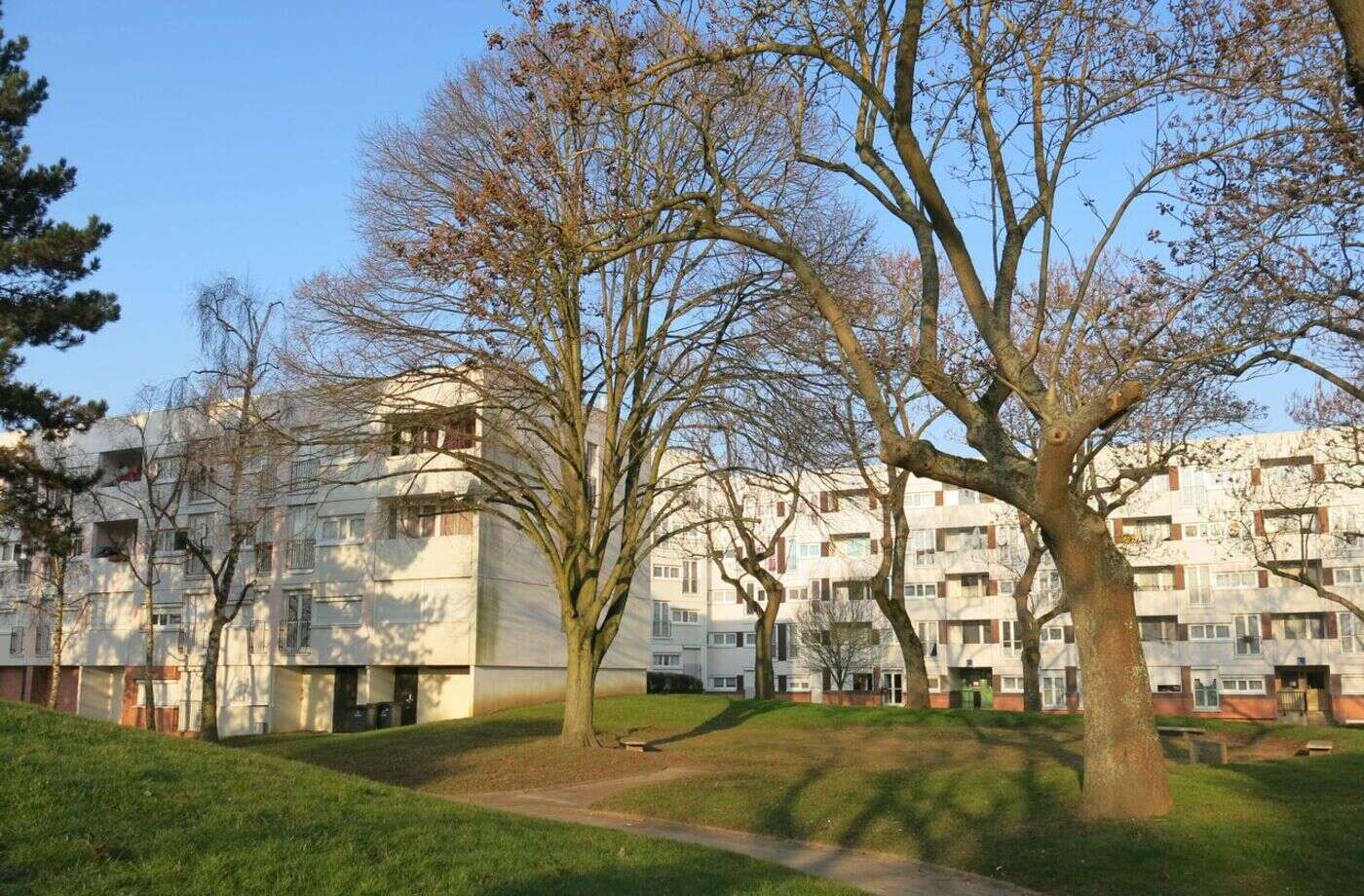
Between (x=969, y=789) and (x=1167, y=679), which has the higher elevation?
(x=969, y=789)

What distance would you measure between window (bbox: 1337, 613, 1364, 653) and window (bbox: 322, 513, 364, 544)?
47.2 metres

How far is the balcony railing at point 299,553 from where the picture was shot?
43719mm

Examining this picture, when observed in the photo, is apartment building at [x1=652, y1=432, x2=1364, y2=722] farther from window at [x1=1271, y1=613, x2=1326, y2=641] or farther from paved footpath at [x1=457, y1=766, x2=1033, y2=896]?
paved footpath at [x1=457, y1=766, x2=1033, y2=896]

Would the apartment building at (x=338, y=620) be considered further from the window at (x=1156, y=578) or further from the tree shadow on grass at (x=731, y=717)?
the window at (x=1156, y=578)

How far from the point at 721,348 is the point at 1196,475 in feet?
155

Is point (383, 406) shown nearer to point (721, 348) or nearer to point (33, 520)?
point (721, 348)

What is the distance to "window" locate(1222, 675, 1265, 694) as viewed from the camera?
61.2 meters

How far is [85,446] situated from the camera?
2143 inches

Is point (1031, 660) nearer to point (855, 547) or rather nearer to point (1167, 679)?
point (1167, 679)


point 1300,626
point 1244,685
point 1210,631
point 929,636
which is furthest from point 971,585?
point 1300,626

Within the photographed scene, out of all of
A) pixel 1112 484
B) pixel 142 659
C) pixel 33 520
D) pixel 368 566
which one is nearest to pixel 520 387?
pixel 33 520

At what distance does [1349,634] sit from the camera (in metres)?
58.7

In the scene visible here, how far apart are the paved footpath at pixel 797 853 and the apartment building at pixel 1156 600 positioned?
3327 centimetres

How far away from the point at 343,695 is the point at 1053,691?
1641 inches
